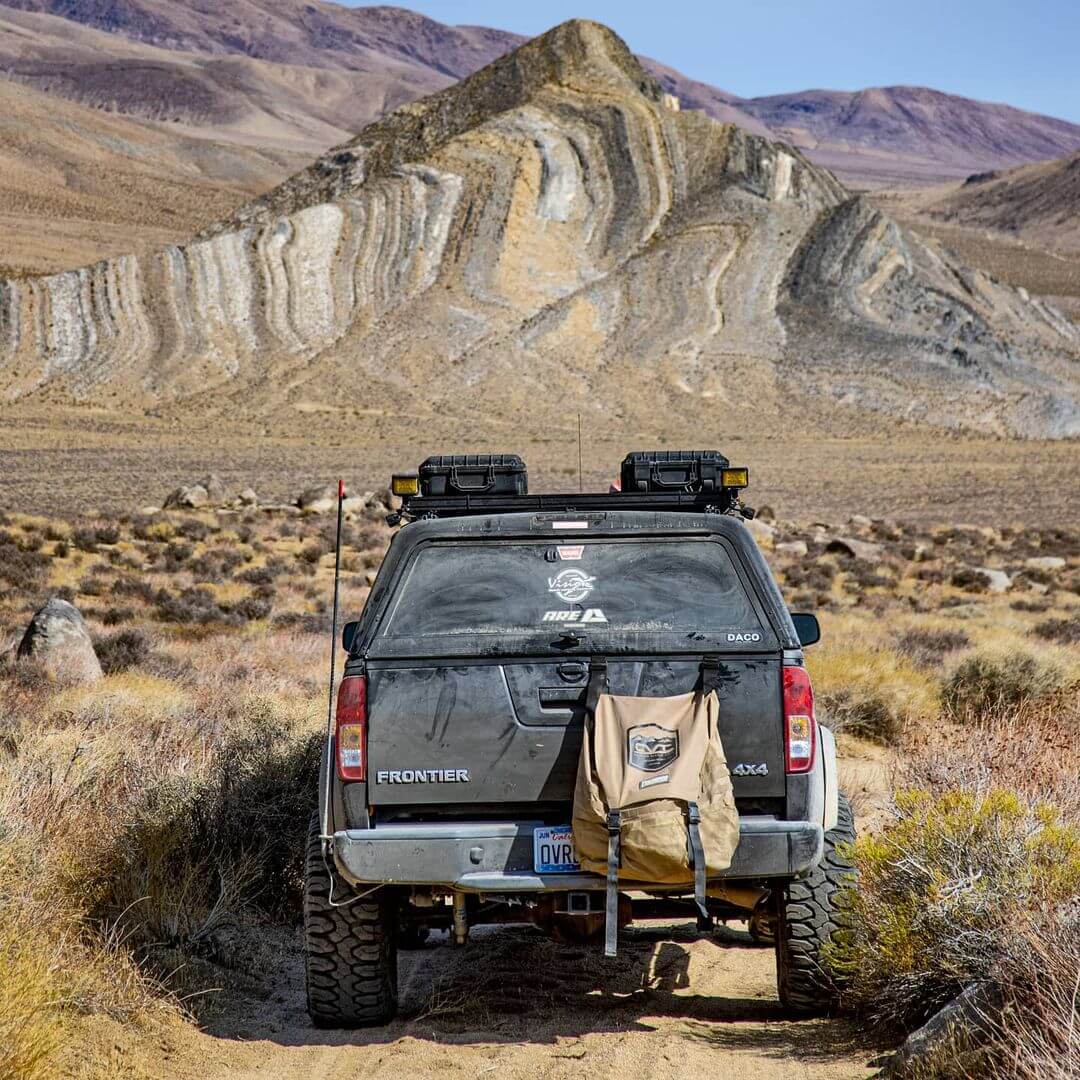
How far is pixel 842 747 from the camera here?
10.8 metres

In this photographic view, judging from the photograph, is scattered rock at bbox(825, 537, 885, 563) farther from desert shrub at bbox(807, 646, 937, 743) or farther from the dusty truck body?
the dusty truck body

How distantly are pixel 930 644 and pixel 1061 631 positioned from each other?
2.51 meters

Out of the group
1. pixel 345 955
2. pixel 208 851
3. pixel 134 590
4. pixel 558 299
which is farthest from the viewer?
pixel 558 299

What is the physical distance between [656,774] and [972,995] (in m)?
1.20

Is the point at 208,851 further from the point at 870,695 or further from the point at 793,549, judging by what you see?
the point at 793,549

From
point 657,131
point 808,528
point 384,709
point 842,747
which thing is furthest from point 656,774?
point 657,131

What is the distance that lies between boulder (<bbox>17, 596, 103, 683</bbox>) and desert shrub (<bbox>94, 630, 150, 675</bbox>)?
406 mm

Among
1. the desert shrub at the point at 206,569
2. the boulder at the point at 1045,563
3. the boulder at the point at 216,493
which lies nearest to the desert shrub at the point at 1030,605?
the boulder at the point at 1045,563

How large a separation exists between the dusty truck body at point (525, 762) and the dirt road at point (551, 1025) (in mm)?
236

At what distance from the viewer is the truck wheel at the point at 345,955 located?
5.23 metres

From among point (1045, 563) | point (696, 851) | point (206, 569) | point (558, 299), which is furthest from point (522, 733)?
point (558, 299)

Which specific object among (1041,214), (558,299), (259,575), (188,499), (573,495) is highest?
(1041,214)

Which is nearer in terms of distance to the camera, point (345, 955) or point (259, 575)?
point (345, 955)

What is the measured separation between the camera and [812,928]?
17.2 ft
